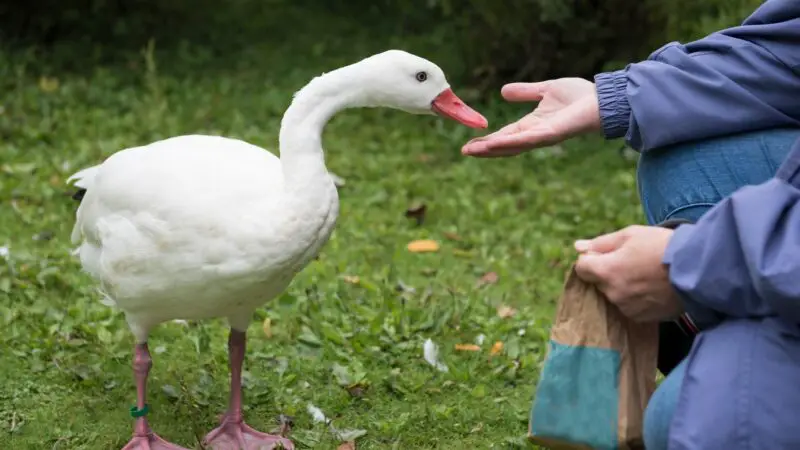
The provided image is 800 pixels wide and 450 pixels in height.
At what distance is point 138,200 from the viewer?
307 cm

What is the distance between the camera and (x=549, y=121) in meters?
2.69

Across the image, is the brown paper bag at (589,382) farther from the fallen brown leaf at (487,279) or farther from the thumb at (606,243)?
the fallen brown leaf at (487,279)

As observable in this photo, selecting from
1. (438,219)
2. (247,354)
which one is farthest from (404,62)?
(438,219)

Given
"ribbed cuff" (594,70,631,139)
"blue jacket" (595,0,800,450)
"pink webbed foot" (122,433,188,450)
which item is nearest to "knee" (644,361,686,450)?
"blue jacket" (595,0,800,450)

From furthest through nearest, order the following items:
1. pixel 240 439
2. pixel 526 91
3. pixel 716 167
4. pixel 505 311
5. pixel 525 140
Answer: pixel 505 311 < pixel 240 439 < pixel 526 91 < pixel 525 140 < pixel 716 167

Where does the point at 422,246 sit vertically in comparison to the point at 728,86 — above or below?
below

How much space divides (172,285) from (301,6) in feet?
21.6

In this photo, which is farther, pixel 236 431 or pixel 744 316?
pixel 236 431

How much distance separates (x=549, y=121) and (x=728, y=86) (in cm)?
42

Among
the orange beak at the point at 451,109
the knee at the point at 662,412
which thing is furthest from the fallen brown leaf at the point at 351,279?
the knee at the point at 662,412

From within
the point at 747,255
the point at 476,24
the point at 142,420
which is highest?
the point at 747,255

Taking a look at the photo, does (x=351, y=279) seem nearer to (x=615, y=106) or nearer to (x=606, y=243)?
(x=615, y=106)

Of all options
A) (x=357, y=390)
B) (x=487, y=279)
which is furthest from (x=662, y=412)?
(x=487, y=279)

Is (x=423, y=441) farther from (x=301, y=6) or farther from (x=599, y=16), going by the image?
(x=301, y=6)
